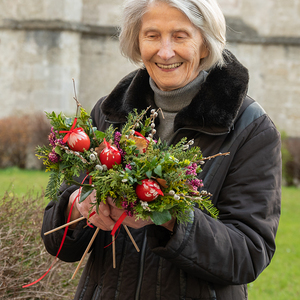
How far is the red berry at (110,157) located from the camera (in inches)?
63.1

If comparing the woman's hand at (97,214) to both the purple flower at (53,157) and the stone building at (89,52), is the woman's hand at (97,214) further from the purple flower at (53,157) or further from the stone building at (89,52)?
the stone building at (89,52)

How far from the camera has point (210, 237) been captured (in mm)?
1683

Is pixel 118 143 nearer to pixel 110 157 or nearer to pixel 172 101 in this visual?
pixel 110 157

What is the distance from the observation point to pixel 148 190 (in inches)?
59.4

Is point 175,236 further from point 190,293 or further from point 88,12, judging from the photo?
point 88,12

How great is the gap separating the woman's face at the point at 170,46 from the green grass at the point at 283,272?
12.4 ft

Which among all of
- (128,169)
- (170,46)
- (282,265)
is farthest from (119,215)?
(282,265)

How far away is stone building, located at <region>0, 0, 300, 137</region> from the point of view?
13.6m

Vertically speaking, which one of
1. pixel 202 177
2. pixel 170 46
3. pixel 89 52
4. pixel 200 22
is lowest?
pixel 89 52

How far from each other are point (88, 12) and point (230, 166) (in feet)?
45.0

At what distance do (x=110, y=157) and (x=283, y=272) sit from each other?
4911 mm

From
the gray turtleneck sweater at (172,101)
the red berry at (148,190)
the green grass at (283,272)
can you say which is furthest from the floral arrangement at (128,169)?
the green grass at (283,272)

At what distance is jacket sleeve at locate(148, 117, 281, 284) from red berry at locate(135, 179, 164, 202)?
219 millimetres

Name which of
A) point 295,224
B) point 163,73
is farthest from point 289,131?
point 163,73
